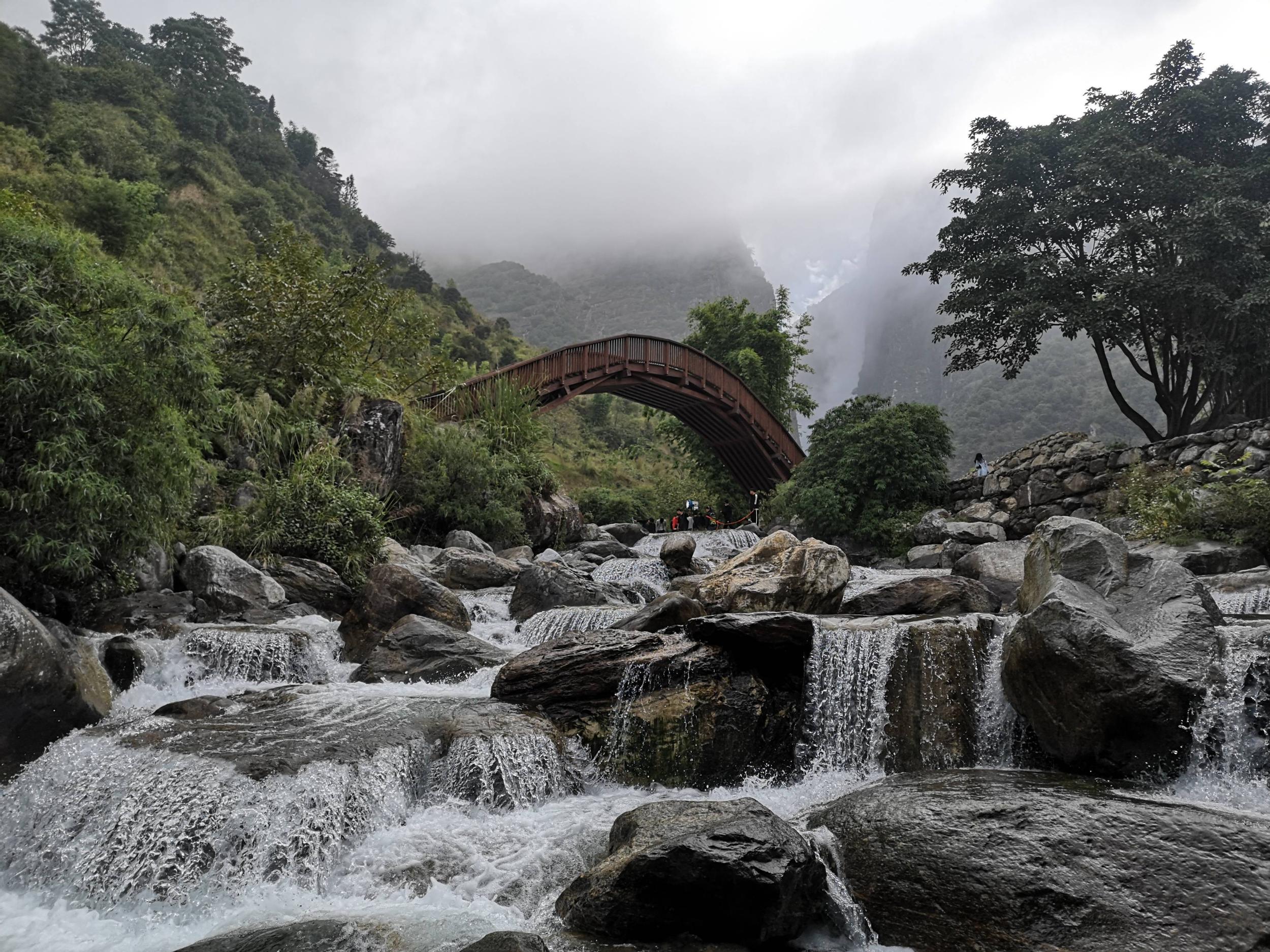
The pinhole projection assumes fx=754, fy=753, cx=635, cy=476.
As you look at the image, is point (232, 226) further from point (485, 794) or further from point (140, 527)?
point (485, 794)

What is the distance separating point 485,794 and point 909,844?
3.09 m

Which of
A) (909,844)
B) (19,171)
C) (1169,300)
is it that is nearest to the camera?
(909,844)

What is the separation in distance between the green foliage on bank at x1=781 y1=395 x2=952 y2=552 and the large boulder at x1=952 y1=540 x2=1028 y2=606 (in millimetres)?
6241

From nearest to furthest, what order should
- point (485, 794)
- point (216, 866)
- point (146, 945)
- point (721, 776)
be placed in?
point (146, 945) → point (216, 866) → point (485, 794) → point (721, 776)

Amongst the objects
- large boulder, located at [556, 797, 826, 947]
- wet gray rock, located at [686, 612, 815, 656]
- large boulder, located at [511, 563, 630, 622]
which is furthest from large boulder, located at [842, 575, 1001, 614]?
large boulder, located at [556, 797, 826, 947]

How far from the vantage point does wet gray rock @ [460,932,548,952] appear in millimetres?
3400

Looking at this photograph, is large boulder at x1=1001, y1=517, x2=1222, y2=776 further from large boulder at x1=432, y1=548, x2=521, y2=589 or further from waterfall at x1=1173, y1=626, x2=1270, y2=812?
large boulder at x1=432, y1=548, x2=521, y2=589

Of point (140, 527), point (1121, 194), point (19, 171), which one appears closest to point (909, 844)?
point (140, 527)

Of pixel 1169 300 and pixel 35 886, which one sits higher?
→ pixel 1169 300

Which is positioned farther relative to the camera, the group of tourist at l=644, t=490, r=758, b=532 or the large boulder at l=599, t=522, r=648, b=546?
the group of tourist at l=644, t=490, r=758, b=532

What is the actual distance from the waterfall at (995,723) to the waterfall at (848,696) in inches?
28.6

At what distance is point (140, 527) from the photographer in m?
8.03

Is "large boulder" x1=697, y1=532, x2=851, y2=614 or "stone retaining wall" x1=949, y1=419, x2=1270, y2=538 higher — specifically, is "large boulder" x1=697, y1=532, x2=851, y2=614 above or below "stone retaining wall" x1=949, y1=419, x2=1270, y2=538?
below

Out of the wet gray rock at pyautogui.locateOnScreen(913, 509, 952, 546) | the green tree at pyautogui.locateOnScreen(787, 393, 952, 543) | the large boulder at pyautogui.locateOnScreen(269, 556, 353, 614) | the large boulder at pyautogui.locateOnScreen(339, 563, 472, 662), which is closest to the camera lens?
the large boulder at pyautogui.locateOnScreen(339, 563, 472, 662)
